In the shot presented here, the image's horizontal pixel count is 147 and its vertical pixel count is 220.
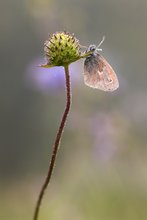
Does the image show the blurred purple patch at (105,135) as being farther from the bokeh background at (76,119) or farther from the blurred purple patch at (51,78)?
the blurred purple patch at (51,78)

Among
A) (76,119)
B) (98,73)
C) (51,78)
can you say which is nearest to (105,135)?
(76,119)

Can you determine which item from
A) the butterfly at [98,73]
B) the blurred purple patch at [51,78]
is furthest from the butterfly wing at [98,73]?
the blurred purple patch at [51,78]

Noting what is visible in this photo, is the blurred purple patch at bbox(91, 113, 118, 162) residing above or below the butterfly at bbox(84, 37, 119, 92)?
below

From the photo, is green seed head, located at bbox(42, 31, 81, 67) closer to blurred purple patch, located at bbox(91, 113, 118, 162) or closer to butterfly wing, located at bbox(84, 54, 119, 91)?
butterfly wing, located at bbox(84, 54, 119, 91)

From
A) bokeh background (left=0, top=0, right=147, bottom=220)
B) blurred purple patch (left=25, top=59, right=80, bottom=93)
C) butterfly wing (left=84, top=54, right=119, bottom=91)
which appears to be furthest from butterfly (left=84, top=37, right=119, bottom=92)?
blurred purple patch (left=25, top=59, right=80, bottom=93)

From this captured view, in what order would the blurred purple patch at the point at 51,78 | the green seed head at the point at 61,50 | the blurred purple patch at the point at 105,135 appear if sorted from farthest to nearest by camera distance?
1. the blurred purple patch at the point at 105,135
2. the blurred purple patch at the point at 51,78
3. the green seed head at the point at 61,50

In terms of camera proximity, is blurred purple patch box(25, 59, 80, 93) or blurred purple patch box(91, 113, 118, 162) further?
blurred purple patch box(91, 113, 118, 162)
